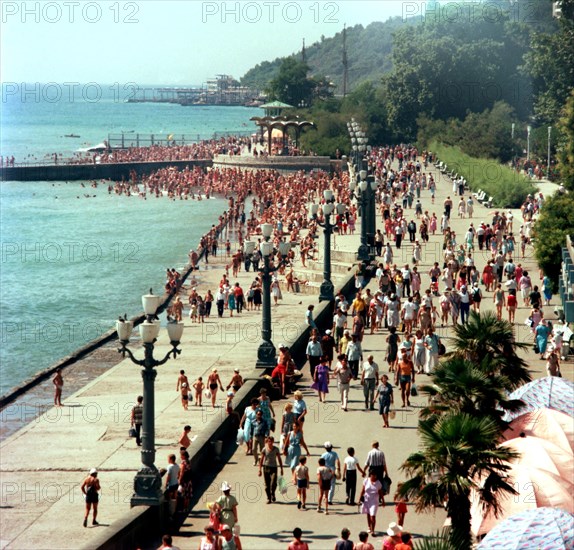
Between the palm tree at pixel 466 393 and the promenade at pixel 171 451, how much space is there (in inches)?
55.5

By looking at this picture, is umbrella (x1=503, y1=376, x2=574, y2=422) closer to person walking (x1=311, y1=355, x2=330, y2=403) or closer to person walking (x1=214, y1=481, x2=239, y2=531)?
person walking (x1=214, y1=481, x2=239, y2=531)

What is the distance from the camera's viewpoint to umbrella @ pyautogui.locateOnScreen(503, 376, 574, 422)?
1631 cm

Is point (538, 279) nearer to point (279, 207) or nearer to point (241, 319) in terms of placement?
point (241, 319)

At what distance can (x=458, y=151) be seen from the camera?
74.7 meters

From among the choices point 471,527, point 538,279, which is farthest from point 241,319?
point 471,527

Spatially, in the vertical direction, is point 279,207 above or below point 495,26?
below

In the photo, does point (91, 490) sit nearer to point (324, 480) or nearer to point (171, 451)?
point (324, 480)

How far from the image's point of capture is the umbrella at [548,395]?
1631cm

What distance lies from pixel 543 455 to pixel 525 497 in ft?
2.80

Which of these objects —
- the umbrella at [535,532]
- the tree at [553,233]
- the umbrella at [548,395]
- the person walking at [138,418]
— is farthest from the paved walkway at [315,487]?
the tree at [553,233]

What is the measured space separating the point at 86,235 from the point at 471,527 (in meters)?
64.8

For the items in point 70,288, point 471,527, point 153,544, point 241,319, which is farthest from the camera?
point 70,288

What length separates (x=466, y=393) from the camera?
15.0 meters

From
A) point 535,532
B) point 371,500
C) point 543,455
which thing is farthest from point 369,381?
point 535,532
